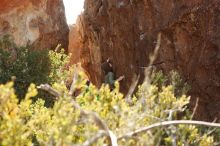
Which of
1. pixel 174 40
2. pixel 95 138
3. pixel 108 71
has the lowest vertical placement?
pixel 95 138

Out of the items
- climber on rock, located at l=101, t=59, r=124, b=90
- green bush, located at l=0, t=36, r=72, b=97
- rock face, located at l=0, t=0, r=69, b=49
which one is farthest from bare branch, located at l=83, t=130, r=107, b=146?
climber on rock, located at l=101, t=59, r=124, b=90

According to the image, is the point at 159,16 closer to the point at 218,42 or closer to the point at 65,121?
the point at 218,42

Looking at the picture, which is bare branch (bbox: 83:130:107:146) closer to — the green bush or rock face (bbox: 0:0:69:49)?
the green bush

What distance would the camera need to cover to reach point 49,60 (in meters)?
16.6

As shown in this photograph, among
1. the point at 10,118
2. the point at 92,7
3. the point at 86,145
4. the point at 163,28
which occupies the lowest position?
the point at 86,145

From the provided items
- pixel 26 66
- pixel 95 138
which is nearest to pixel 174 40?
pixel 26 66

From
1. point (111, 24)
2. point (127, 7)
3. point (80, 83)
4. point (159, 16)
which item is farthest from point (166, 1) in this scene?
point (80, 83)

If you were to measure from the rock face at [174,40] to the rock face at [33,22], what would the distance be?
2.49 m

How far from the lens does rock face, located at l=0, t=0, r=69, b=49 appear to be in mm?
18359

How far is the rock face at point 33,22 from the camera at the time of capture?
18359mm

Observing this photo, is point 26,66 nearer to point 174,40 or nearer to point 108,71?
point 108,71

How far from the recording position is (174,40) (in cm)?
1598

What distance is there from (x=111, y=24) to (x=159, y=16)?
10.2 feet

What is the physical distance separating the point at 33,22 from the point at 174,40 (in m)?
6.21
